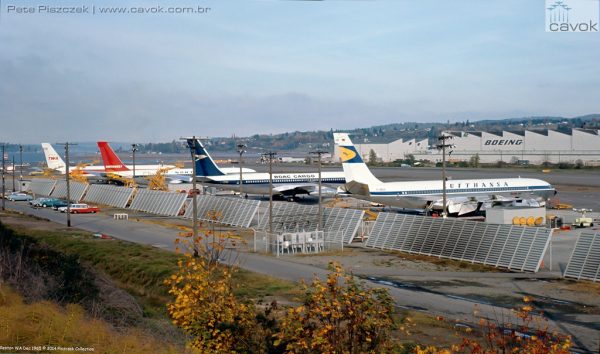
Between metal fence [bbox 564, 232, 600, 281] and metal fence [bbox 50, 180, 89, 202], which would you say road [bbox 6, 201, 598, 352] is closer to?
metal fence [bbox 564, 232, 600, 281]

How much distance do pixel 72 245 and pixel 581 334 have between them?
104 feet

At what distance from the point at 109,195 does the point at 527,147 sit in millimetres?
98632

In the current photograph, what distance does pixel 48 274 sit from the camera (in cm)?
2586

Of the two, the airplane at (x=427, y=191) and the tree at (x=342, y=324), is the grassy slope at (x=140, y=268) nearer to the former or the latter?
Answer: the tree at (x=342, y=324)

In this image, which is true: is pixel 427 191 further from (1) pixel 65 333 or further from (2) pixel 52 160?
(2) pixel 52 160

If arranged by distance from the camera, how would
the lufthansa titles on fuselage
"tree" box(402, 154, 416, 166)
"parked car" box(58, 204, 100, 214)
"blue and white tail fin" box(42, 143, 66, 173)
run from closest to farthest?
the lufthansa titles on fuselage < "parked car" box(58, 204, 100, 214) < "blue and white tail fin" box(42, 143, 66, 173) < "tree" box(402, 154, 416, 166)

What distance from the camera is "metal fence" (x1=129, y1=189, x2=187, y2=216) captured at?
215 ft

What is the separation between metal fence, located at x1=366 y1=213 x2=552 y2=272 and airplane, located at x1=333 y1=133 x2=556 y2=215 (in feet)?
59.1

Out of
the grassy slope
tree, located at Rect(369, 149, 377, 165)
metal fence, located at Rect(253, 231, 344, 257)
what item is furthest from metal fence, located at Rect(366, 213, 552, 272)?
tree, located at Rect(369, 149, 377, 165)

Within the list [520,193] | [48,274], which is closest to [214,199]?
[520,193]

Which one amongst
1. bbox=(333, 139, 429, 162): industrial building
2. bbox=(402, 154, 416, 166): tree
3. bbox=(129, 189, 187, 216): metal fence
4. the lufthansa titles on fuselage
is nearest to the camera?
the lufthansa titles on fuselage

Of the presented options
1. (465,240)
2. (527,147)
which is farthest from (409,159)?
(465,240)

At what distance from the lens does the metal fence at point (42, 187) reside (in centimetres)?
9673

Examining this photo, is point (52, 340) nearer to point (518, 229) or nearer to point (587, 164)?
point (518, 229)
